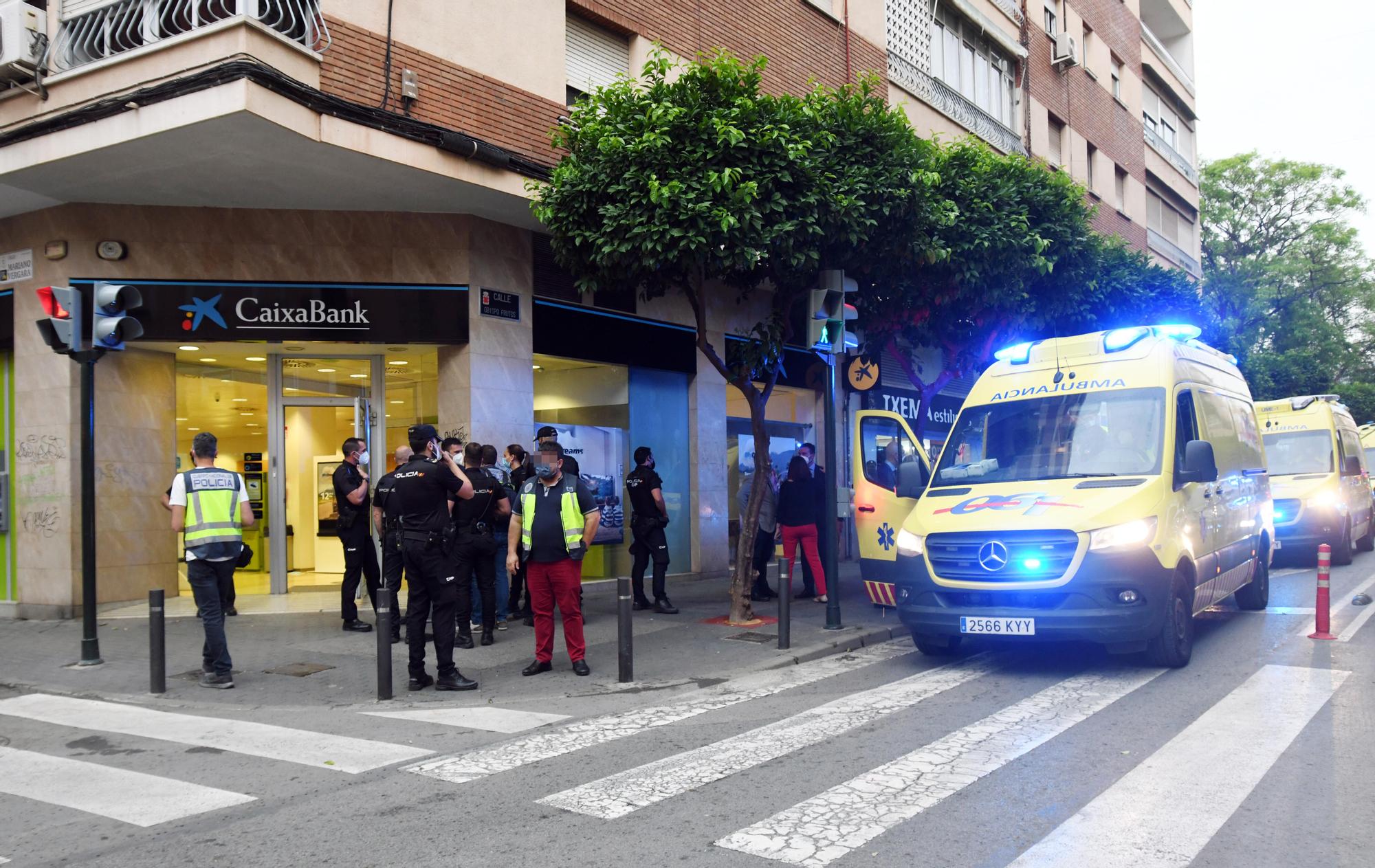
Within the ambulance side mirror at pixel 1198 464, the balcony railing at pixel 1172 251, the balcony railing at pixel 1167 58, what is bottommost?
the ambulance side mirror at pixel 1198 464

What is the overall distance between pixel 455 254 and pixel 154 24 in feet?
12.1

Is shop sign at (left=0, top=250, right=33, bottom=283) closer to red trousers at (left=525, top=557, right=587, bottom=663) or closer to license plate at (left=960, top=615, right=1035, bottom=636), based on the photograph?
red trousers at (left=525, top=557, right=587, bottom=663)

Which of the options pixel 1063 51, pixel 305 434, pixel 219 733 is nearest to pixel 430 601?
pixel 219 733

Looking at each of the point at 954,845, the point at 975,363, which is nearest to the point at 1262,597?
the point at 975,363

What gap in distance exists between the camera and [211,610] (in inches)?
309

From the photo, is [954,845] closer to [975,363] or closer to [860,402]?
[975,363]

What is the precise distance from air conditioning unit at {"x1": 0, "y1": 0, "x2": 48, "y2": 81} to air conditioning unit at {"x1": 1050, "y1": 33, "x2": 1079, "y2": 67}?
22.1m

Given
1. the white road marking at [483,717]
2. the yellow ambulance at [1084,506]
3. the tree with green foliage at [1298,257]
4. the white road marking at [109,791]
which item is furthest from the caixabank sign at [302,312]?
the tree with green foliage at [1298,257]

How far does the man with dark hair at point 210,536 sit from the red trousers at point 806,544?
6.00 meters

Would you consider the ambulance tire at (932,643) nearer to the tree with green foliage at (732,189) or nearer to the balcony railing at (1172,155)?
the tree with green foliage at (732,189)

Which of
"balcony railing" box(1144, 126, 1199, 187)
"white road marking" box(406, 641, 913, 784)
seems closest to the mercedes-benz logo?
"white road marking" box(406, 641, 913, 784)

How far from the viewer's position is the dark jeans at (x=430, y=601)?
743cm

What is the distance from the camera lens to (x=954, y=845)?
406cm

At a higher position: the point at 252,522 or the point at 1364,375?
the point at 1364,375
